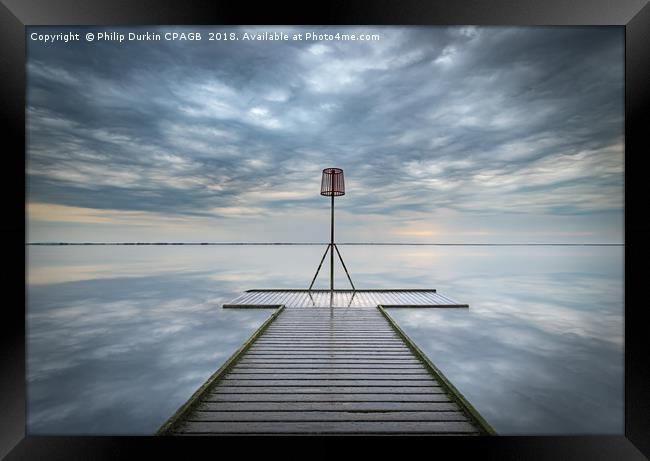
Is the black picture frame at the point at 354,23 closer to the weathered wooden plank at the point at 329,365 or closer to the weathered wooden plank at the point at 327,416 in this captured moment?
the weathered wooden plank at the point at 327,416

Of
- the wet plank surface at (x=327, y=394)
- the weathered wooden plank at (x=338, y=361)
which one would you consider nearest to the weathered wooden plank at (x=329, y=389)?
the wet plank surface at (x=327, y=394)

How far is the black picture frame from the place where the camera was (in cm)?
239

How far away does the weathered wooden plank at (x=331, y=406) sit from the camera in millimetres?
3049

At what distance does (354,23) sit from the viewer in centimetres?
248

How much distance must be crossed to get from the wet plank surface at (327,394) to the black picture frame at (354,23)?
1.17 feet

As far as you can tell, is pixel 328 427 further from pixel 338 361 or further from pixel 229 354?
pixel 229 354

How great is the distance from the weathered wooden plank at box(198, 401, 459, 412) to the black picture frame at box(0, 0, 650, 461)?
0.58 meters

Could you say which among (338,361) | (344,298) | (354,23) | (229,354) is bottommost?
(229,354)

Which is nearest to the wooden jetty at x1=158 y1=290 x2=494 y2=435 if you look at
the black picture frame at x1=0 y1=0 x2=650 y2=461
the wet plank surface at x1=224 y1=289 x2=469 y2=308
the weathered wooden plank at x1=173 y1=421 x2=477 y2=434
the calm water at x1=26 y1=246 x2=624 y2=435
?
the weathered wooden plank at x1=173 y1=421 x2=477 y2=434

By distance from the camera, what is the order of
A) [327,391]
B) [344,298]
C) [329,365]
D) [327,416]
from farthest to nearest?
[344,298] → [329,365] → [327,391] → [327,416]

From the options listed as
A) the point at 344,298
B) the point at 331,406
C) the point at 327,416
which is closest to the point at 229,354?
the point at 344,298

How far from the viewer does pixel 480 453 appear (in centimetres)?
245

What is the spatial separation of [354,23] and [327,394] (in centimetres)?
349

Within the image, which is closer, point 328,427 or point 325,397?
point 328,427
